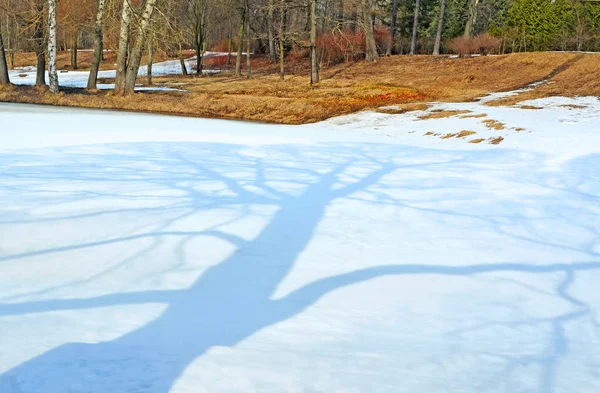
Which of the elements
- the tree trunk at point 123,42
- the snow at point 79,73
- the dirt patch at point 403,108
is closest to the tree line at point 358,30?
the snow at point 79,73

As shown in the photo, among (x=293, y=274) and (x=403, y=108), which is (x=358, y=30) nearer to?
(x=403, y=108)

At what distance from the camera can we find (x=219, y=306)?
3764 millimetres

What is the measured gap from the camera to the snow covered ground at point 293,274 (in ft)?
9.63

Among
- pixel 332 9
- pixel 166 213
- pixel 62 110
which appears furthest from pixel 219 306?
pixel 332 9

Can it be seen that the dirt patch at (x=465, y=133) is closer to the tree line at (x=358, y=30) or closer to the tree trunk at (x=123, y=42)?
the tree trunk at (x=123, y=42)

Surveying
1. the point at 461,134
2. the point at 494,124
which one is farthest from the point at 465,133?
the point at 494,124

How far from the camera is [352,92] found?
21734 mm

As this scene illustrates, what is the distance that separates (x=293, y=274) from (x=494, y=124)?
10.1m

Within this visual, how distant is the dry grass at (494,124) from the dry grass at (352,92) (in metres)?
2.25

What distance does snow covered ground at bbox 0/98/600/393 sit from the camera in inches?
116

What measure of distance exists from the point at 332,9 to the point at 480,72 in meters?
31.1

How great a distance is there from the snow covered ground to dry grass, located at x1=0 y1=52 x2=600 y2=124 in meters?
9.43

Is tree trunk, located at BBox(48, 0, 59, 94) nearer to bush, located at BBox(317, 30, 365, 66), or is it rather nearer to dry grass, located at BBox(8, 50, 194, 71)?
bush, located at BBox(317, 30, 365, 66)

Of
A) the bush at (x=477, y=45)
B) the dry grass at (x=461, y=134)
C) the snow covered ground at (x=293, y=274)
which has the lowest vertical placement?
the snow covered ground at (x=293, y=274)
